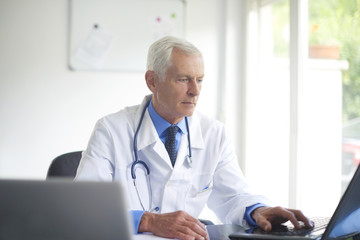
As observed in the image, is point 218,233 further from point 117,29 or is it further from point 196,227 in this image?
point 117,29

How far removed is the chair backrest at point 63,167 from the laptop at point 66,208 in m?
1.29

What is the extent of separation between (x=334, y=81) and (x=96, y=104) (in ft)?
5.47

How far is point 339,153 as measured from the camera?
2.53m

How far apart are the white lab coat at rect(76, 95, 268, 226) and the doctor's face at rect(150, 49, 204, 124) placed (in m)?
0.10

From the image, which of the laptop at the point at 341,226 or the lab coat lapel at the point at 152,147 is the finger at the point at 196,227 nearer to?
the laptop at the point at 341,226

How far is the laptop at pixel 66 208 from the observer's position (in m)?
0.51

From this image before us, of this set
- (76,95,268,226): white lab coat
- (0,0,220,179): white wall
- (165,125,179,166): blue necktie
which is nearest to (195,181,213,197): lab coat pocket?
(76,95,268,226): white lab coat

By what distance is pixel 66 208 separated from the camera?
509 mm

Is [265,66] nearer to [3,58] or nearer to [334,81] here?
[334,81]

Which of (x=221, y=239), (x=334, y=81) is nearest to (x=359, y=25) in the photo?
(x=334, y=81)

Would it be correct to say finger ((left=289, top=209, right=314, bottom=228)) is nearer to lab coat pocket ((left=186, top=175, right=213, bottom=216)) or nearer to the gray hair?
lab coat pocket ((left=186, top=175, right=213, bottom=216))

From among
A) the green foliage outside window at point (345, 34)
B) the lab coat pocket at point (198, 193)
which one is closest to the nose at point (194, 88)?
the lab coat pocket at point (198, 193)

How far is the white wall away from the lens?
3.01m

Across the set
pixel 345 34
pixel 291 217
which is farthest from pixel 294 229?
pixel 345 34
